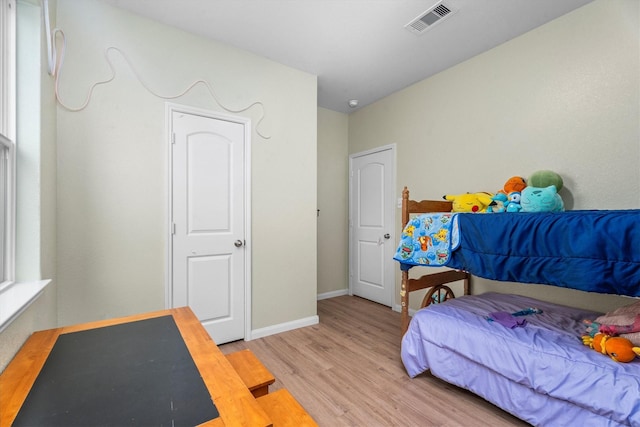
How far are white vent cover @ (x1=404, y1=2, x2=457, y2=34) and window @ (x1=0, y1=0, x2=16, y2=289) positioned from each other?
2.38 metres

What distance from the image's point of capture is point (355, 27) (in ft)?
7.48

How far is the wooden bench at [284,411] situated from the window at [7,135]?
122cm

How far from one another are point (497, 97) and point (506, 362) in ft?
7.25

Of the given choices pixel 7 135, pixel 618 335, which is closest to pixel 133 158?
pixel 7 135

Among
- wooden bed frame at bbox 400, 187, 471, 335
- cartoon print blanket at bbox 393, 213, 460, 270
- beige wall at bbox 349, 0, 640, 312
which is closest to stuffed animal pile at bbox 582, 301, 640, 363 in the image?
beige wall at bbox 349, 0, 640, 312

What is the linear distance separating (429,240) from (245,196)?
163cm

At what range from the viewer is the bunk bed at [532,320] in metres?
1.30

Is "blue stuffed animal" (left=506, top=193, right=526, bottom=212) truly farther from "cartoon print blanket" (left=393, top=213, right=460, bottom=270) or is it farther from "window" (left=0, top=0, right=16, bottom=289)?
"window" (left=0, top=0, right=16, bottom=289)

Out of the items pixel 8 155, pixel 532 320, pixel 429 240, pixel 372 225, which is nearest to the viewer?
pixel 8 155

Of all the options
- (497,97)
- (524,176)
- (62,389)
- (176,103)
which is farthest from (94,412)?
(497,97)

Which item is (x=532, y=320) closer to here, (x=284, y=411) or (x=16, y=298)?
(x=284, y=411)

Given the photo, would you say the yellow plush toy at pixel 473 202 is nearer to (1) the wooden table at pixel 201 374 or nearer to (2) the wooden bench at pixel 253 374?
(2) the wooden bench at pixel 253 374

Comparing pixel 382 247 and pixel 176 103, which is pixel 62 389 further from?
pixel 382 247

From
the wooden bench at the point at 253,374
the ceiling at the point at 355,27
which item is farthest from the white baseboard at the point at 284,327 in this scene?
the ceiling at the point at 355,27
